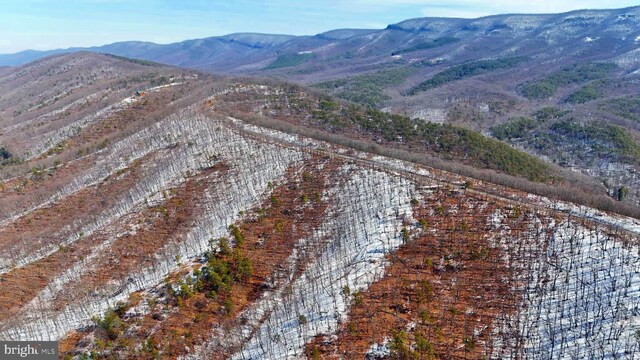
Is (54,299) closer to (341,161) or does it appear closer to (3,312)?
(3,312)

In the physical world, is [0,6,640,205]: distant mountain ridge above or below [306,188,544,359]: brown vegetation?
above

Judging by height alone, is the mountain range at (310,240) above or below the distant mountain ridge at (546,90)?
below

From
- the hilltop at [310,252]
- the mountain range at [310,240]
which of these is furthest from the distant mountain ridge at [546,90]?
the hilltop at [310,252]

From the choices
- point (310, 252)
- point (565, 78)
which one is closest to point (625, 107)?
point (565, 78)

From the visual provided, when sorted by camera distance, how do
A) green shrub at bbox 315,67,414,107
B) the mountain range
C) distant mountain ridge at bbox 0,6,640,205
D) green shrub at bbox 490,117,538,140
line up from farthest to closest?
1. green shrub at bbox 315,67,414,107
2. green shrub at bbox 490,117,538,140
3. distant mountain ridge at bbox 0,6,640,205
4. the mountain range

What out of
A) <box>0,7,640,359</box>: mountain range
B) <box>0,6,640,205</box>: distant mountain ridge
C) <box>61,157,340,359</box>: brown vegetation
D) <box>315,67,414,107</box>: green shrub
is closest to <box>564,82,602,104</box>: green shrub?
<box>0,6,640,205</box>: distant mountain ridge

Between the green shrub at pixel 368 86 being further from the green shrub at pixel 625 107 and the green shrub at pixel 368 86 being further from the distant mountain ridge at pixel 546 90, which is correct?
the green shrub at pixel 625 107

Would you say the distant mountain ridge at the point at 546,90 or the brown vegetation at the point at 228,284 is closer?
the brown vegetation at the point at 228,284

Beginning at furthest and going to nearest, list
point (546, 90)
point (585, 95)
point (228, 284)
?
point (546, 90), point (585, 95), point (228, 284)

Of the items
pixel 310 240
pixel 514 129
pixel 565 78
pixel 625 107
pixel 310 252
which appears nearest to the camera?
pixel 310 252

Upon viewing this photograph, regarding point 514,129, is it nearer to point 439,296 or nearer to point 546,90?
point 546,90

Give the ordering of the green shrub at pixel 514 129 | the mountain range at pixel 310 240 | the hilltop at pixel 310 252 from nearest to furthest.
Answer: the hilltop at pixel 310 252, the mountain range at pixel 310 240, the green shrub at pixel 514 129

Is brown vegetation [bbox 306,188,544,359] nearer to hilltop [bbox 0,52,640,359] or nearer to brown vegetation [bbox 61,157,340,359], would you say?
hilltop [bbox 0,52,640,359]
